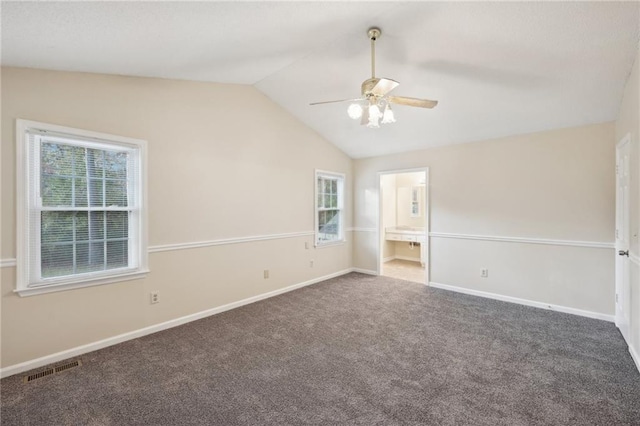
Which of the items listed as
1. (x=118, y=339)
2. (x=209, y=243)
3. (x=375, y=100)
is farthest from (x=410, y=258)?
(x=118, y=339)

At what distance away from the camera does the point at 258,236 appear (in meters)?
4.10

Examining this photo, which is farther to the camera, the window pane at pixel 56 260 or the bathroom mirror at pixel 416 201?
the bathroom mirror at pixel 416 201

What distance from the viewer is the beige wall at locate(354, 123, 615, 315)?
11.2 feet

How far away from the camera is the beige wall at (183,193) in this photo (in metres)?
2.36

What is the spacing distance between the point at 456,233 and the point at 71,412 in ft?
15.6

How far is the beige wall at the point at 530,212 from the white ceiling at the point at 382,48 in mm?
347

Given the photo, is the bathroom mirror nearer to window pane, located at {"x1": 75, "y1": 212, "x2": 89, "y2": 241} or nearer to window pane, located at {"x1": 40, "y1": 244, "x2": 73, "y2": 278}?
window pane, located at {"x1": 75, "y1": 212, "x2": 89, "y2": 241}

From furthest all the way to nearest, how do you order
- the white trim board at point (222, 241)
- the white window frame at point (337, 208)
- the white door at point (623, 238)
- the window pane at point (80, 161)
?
the white window frame at point (337, 208) < the white trim board at point (222, 241) < the white door at point (623, 238) < the window pane at point (80, 161)

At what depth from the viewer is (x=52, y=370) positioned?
2361mm

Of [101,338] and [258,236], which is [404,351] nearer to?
[258,236]

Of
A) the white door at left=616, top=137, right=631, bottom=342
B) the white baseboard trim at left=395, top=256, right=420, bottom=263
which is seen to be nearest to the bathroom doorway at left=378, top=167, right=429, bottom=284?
the white baseboard trim at left=395, top=256, right=420, bottom=263

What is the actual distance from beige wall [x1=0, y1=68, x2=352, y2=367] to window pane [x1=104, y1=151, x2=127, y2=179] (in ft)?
0.75

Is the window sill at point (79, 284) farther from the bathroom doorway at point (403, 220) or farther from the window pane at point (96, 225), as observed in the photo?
the bathroom doorway at point (403, 220)

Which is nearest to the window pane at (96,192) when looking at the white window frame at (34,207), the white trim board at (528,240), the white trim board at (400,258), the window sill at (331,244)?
the white window frame at (34,207)
